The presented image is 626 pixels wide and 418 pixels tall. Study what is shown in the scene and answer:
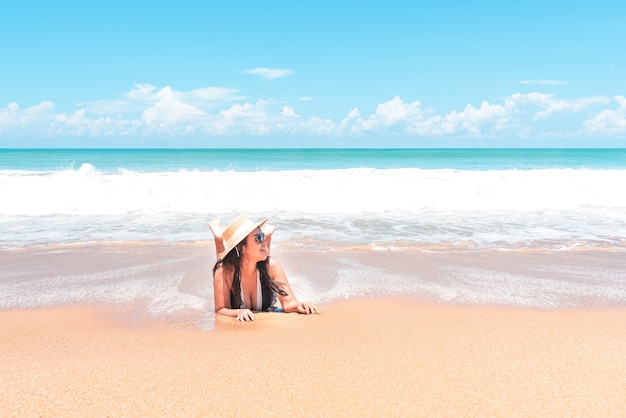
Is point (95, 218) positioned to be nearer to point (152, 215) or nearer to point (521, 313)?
point (152, 215)

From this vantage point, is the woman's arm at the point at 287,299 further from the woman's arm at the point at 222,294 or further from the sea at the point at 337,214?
the sea at the point at 337,214

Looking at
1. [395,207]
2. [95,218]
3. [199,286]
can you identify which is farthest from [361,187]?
[199,286]

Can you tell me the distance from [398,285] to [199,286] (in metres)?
2.04

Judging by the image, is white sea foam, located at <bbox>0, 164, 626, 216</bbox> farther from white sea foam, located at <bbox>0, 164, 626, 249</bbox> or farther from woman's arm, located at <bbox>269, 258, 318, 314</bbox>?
woman's arm, located at <bbox>269, 258, 318, 314</bbox>

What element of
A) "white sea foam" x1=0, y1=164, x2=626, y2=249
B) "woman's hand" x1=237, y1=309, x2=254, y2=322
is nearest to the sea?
"white sea foam" x1=0, y1=164, x2=626, y2=249

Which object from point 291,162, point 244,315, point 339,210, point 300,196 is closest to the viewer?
point 244,315

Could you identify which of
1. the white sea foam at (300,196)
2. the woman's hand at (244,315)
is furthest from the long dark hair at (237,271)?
Result: the white sea foam at (300,196)

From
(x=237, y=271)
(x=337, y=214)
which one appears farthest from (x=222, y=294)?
(x=337, y=214)

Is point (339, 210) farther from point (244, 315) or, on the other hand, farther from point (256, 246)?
point (244, 315)

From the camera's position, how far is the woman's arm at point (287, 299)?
4.08 meters

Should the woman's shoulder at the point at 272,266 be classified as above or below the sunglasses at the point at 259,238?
below

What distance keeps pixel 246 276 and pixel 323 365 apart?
134 centimetres

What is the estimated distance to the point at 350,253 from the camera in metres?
6.83

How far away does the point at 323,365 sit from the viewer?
9.71 feet
